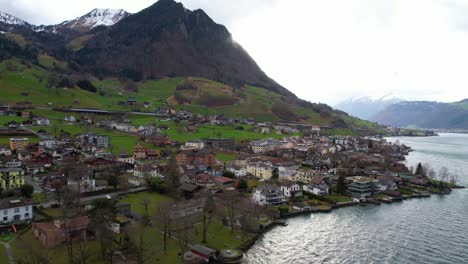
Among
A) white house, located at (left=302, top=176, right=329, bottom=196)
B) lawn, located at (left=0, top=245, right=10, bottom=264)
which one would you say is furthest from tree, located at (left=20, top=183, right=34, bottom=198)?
white house, located at (left=302, top=176, right=329, bottom=196)

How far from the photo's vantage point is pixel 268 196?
4544 centimetres

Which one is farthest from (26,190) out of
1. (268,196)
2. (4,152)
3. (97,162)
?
(4,152)

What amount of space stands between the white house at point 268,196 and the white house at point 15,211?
25.6 m

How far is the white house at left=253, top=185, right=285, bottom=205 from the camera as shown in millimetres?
45219

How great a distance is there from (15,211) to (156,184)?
16.6m

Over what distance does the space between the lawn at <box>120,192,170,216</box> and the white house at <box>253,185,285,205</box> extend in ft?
38.3

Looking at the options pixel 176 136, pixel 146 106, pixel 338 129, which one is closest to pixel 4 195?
pixel 176 136

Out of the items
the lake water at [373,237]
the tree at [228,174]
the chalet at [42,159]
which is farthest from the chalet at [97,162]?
the lake water at [373,237]

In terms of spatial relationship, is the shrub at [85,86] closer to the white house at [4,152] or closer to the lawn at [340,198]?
the white house at [4,152]

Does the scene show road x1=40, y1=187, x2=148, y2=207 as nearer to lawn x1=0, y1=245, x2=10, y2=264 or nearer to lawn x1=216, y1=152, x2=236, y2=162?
lawn x1=0, y1=245, x2=10, y2=264

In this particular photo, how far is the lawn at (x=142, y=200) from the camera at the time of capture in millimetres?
38259

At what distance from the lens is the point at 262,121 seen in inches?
5719

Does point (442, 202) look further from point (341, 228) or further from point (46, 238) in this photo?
point (46, 238)

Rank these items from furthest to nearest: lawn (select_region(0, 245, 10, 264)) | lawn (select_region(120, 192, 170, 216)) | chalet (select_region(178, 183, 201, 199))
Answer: chalet (select_region(178, 183, 201, 199)) → lawn (select_region(120, 192, 170, 216)) → lawn (select_region(0, 245, 10, 264))
